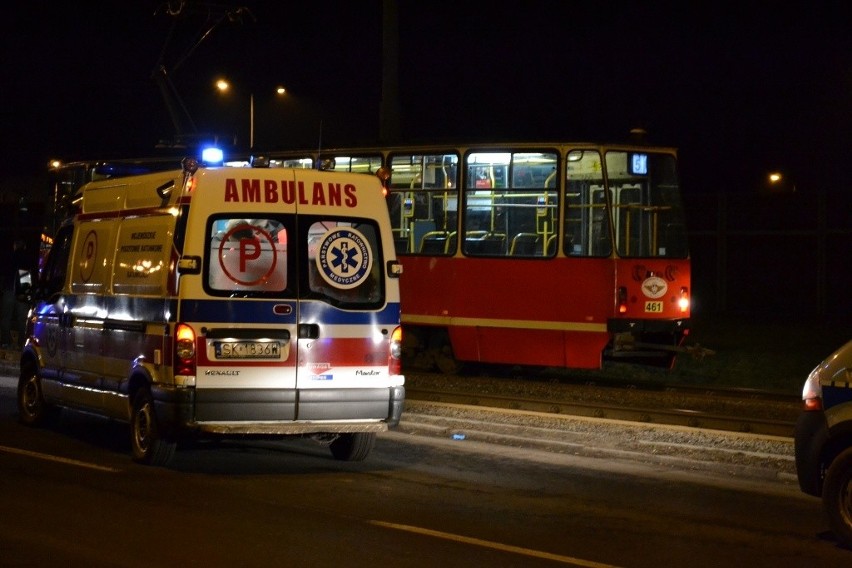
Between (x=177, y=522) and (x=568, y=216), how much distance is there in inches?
377

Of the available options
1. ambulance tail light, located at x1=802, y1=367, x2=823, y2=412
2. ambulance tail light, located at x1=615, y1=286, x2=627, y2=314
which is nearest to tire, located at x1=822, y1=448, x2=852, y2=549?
ambulance tail light, located at x1=802, y1=367, x2=823, y2=412

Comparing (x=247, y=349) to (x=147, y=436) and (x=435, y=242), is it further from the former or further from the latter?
(x=435, y=242)

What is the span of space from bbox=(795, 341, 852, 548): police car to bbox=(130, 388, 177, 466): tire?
514 cm

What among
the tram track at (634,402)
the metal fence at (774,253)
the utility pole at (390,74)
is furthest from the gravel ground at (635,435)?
the metal fence at (774,253)

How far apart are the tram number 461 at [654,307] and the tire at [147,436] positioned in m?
8.06

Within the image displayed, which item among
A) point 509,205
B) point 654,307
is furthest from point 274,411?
point 654,307

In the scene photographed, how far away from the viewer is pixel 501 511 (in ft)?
30.9

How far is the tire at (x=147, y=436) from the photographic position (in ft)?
35.6

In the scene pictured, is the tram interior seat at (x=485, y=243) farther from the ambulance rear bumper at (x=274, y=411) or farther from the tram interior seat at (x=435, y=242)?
the ambulance rear bumper at (x=274, y=411)

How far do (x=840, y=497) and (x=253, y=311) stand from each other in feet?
15.6

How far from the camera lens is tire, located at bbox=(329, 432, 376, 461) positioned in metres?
11.6

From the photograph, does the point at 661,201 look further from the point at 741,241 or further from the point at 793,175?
the point at 793,175

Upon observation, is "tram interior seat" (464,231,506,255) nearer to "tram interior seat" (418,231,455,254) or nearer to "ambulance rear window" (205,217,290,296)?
"tram interior seat" (418,231,455,254)

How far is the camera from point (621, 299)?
17094mm
